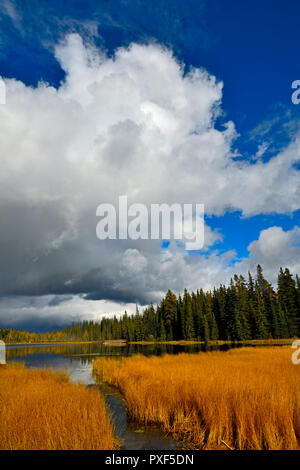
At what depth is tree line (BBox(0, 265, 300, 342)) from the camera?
70.9 meters

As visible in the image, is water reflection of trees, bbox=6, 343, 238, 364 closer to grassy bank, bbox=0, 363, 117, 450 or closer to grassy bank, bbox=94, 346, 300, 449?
grassy bank, bbox=94, 346, 300, 449

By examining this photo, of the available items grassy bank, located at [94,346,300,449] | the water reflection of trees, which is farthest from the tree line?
grassy bank, located at [94,346,300,449]

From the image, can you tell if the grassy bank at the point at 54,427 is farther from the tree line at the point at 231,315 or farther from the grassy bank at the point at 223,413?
the tree line at the point at 231,315

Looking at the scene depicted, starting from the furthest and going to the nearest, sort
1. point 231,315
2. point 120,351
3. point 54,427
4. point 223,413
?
point 231,315, point 120,351, point 223,413, point 54,427

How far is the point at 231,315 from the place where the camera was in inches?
3051

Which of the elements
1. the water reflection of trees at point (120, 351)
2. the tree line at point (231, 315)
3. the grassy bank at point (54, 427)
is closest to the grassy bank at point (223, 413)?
the grassy bank at point (54, 427)

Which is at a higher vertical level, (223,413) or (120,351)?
(223,413)

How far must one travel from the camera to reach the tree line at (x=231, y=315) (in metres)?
70.9

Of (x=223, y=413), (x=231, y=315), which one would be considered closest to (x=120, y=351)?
(x=231, y=315)

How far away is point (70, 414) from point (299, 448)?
6.84 metres

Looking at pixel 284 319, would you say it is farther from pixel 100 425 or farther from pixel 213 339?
pixel 100 425

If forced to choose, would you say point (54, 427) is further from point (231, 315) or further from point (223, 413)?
point (231, 315)

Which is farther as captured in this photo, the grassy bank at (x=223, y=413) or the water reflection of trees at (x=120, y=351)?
the water reflection of trees at (x=120, y=351)

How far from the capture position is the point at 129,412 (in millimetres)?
11805
